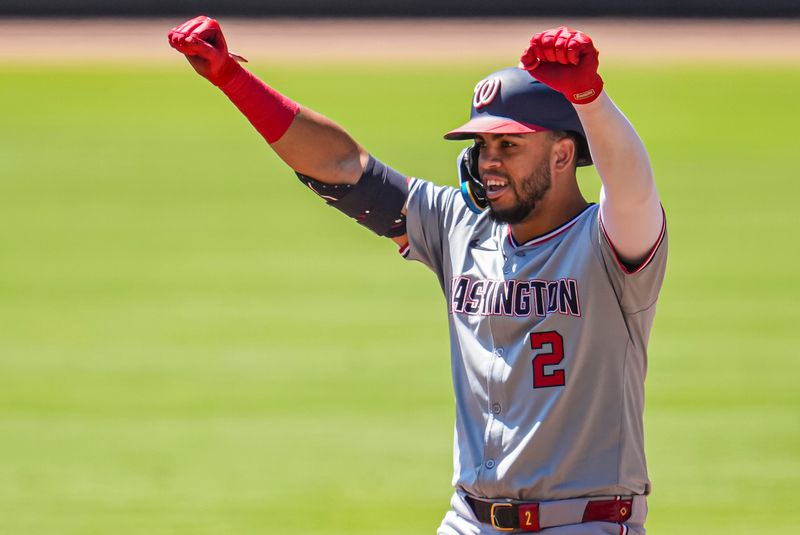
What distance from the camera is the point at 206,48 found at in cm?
379

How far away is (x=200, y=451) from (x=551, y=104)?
14.9 feet

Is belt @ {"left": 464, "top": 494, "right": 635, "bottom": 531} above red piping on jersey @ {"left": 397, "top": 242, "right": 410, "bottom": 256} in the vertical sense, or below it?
below

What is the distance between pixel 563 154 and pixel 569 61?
536 mm

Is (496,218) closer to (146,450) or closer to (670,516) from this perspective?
(670,516)

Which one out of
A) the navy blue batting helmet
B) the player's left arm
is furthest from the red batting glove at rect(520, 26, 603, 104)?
the navy blue batting helmet

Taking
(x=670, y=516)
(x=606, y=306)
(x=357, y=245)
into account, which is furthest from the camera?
(x=357, y=245)

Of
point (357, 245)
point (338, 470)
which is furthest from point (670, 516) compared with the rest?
point (357, 245)

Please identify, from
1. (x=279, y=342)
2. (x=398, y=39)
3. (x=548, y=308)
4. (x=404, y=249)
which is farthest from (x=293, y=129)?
(x=398, y=39)

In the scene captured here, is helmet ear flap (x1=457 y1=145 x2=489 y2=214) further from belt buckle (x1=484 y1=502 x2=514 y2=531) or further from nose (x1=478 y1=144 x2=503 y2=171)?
belt buckle (x1=484 y1=502 x2=514 y2=531)

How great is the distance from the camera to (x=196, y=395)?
8.67 metres

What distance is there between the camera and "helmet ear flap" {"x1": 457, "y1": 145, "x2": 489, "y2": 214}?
374 centimetres

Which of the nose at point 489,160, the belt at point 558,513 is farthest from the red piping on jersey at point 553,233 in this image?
the belt at point 558,513

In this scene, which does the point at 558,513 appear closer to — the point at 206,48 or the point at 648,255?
the point at 648,255

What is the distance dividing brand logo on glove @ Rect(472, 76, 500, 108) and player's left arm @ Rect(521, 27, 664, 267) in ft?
1.23
